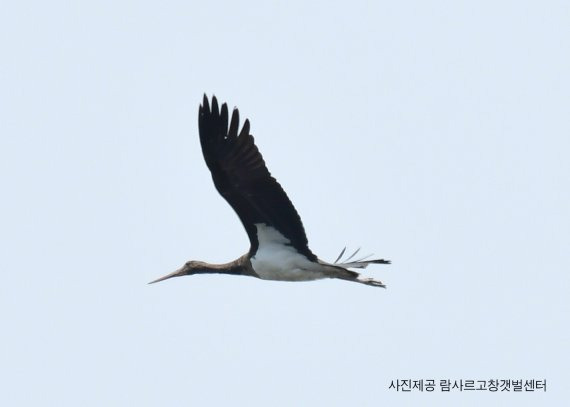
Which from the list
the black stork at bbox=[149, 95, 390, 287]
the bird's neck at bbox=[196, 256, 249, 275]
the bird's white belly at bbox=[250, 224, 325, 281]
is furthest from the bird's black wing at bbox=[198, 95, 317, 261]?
the bird's neck at bbox=[196, 256, 249, 275]

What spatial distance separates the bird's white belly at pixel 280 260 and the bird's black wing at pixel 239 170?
462 mm

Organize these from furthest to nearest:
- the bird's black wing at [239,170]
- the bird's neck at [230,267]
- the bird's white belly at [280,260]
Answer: the bird's neck at [230,267]
the bird's white belly at [280,260]
the bird's black wing at [239,170]

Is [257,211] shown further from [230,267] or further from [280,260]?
[230,267]

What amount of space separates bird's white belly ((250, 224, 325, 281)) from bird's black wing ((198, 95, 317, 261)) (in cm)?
46

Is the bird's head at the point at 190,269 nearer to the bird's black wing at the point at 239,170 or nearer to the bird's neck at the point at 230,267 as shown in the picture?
the bird's neck at the point at 230,267

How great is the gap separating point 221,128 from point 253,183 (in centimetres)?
89

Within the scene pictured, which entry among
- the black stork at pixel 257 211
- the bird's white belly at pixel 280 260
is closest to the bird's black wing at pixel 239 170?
the black stork at pixel 257 211

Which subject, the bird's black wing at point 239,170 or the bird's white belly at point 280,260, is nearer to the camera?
the bird's black wing at point 239,170

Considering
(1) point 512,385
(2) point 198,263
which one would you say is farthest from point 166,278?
(1) point 512,385

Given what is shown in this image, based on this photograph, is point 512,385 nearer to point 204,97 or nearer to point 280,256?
point 280,256

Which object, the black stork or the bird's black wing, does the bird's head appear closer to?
the black stork

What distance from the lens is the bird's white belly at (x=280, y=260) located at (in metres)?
18.9

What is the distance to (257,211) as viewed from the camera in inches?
723

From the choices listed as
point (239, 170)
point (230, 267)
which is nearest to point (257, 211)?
point (239, 170)
